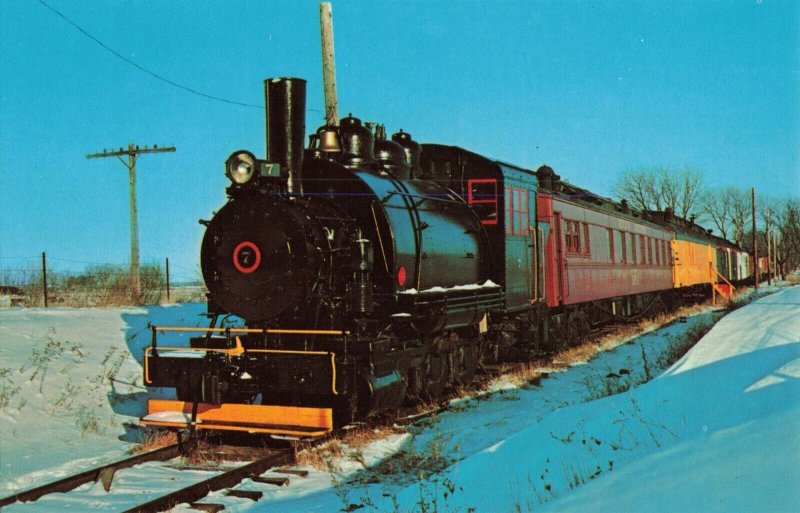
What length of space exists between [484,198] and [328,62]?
3.75 meters

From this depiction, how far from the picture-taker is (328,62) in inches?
490

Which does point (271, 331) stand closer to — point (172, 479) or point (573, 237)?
point (172, 479)

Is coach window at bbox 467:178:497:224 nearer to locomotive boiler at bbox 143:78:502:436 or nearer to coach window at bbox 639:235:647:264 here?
locomotive boiler at bbox 143:78:502:436

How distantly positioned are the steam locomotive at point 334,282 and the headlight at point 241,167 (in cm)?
1

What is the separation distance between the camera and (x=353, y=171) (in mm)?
8320

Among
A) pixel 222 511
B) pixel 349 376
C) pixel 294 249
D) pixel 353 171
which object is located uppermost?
pixel 353 171

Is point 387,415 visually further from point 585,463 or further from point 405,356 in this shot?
point 585,463

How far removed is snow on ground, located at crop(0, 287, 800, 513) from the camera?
12.8 ft

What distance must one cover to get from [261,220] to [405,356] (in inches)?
88.0

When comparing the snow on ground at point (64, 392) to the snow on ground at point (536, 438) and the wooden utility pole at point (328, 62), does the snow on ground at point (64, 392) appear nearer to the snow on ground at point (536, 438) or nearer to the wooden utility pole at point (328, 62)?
the snow on ground at point (536, 438)

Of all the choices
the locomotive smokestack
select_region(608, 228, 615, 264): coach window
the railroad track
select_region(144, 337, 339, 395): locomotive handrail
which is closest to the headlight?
the locomotive smokestack

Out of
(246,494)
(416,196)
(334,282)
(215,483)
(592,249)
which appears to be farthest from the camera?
(592,249)

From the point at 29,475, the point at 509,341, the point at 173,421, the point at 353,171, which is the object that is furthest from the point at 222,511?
the point at 509,341

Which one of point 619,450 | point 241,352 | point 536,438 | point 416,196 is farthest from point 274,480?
point 416,196
